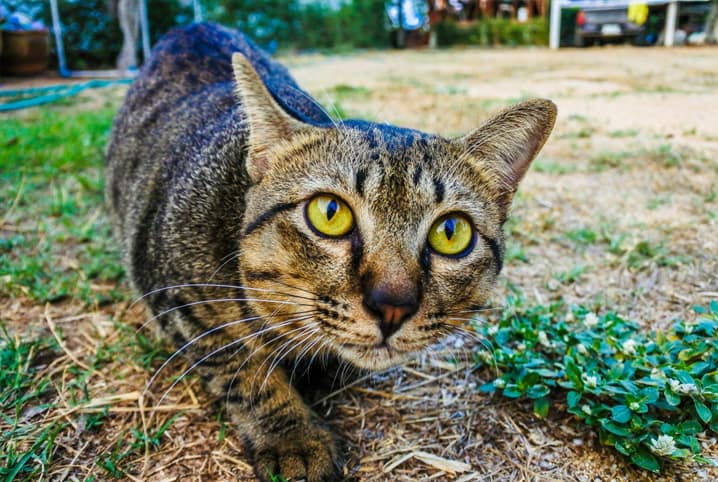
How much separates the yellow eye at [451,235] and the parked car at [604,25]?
17372 mm

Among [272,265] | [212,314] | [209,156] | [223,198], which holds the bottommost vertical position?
[212,314]

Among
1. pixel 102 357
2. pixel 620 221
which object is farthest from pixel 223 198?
pixel 620 221

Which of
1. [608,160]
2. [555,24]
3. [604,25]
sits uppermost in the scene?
[555,24]

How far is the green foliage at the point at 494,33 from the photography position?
63.3 feet

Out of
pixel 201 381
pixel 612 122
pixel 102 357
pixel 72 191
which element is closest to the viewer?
pixel 201 381

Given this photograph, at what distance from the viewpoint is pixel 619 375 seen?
1867mm

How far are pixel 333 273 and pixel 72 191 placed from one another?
3.33 metres

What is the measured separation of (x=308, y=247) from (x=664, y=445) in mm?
1216

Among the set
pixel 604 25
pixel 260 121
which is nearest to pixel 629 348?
pixel 260 121

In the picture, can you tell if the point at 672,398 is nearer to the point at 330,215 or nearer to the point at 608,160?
the point at 330,215

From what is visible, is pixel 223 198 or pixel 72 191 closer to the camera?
pixel 223 198

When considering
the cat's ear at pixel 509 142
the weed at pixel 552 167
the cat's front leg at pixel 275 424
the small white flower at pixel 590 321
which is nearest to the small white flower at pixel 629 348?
the small white flower at pixel 590 321

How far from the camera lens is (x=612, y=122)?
20.3 feet

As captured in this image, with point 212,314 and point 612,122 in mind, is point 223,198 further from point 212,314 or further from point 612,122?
point 612,122
